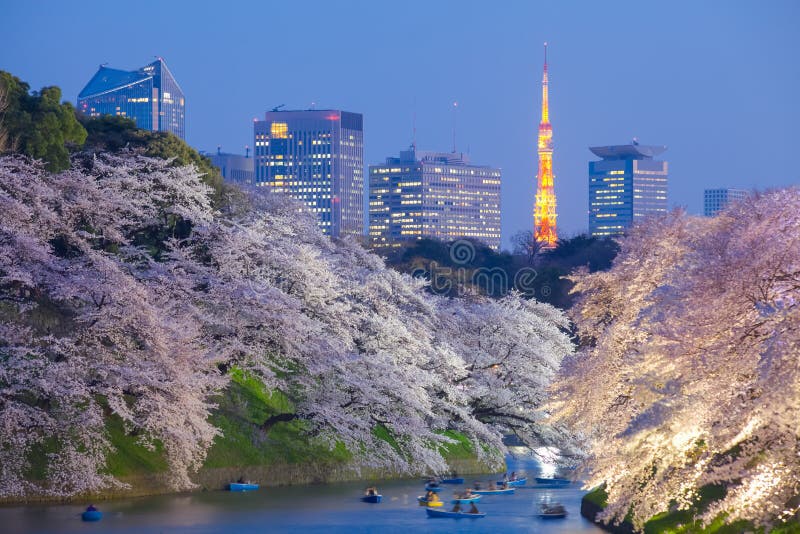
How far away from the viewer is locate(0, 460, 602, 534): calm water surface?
31.1 meters

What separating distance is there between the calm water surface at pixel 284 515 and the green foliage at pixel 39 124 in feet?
42.3

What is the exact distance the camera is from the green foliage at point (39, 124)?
41.7 meters

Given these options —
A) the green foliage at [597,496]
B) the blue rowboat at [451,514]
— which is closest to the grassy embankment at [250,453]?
the blue rowboat at [451,514]

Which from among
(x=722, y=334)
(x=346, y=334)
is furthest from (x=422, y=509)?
(x=722, y=334)

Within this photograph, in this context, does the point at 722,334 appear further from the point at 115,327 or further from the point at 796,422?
the point at 115,327

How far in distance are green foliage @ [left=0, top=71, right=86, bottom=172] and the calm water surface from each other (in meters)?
12.9

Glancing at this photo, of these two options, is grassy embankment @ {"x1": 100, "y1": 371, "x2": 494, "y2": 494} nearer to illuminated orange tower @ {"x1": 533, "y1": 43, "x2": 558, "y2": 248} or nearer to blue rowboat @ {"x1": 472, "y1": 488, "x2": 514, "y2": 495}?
blue rowboat @ {"x1": 472, "y1": 488, "x2": 514, "y2": 495}

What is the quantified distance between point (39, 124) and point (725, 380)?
2884cm

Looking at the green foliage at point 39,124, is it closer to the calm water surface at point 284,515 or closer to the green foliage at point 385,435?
the calm water surface at point 284,515

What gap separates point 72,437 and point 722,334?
1995 cm

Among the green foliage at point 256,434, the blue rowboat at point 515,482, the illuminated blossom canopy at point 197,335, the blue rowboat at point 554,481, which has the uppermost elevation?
the illuminated blossom canopy at point 197,335

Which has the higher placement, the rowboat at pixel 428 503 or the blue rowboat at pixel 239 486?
the blue rowboat at pixel 239 486

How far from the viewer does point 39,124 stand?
41875mm

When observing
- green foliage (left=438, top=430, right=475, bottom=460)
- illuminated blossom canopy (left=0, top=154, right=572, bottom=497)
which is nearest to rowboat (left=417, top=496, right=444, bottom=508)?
illuminated blossom canopy (left=0, top=154, right=572, bottom=497)
